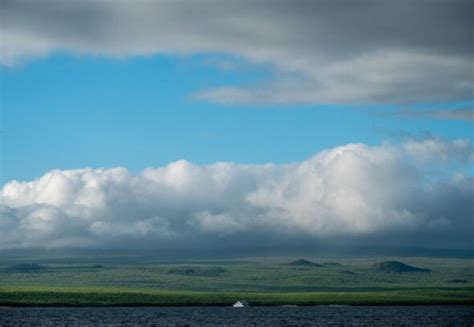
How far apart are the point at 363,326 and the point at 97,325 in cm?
5704

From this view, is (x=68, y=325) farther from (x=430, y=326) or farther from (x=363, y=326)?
(x=430, y=326)

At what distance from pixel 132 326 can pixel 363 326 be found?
4944 cm

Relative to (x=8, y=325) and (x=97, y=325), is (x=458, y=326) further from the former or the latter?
A: (x=8, y=325)

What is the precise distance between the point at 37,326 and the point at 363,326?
69339 mm

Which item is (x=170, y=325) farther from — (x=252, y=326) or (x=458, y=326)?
(x=458, y=326)

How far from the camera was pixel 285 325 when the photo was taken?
172875 mm

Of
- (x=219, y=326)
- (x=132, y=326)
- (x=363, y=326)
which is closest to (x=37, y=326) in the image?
(x=132, y=326)

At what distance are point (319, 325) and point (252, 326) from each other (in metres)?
14.6

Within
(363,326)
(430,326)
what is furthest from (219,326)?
(430,326)

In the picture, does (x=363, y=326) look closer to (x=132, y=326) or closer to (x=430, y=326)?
(x=430, y=326)

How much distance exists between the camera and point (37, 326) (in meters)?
166

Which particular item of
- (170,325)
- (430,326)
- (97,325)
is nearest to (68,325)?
(97,325)

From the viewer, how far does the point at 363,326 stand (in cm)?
16975

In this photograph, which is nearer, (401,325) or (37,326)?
(37,326)
